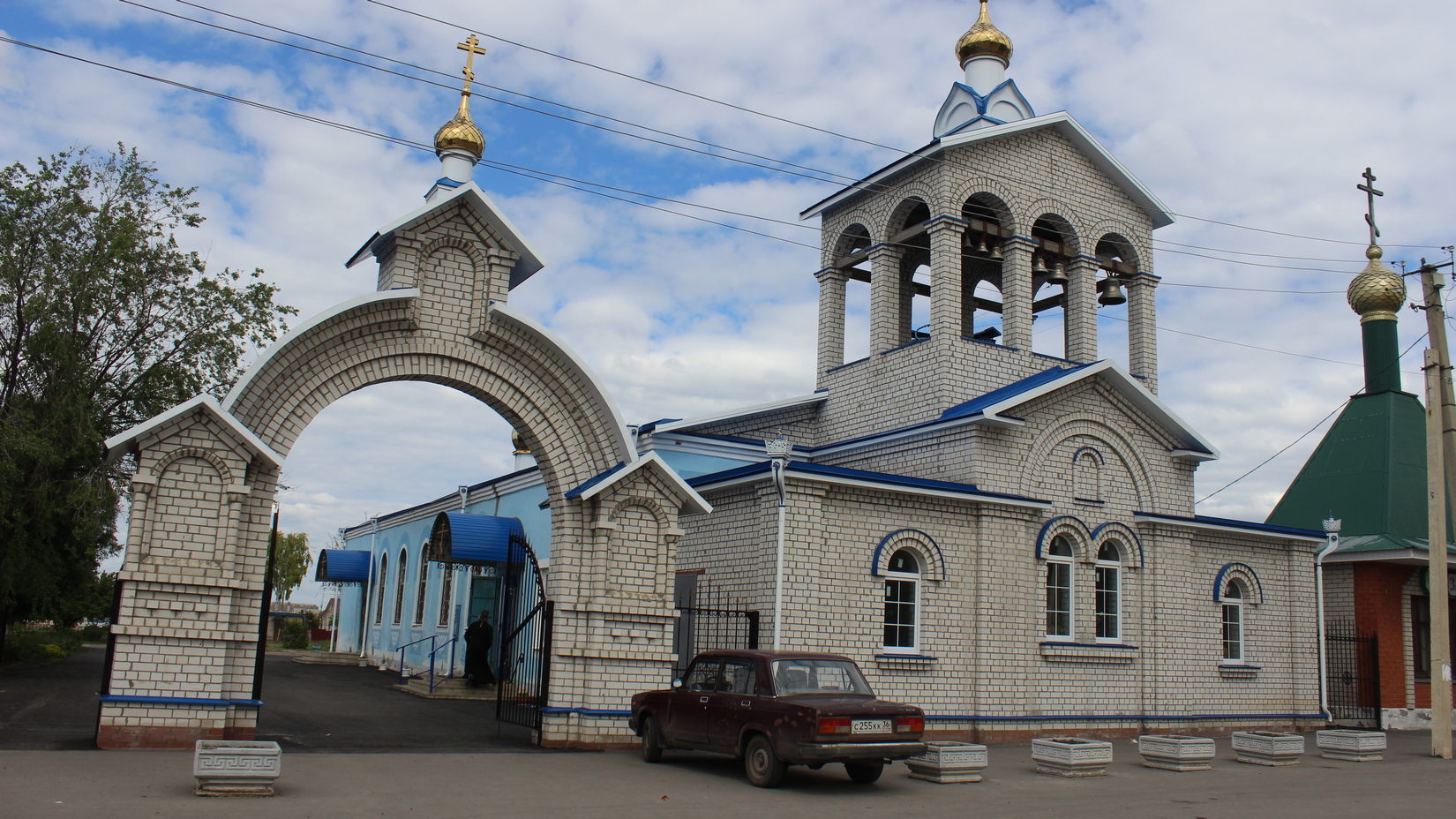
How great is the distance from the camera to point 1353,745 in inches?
549

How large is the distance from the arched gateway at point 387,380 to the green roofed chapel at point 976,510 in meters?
0.09

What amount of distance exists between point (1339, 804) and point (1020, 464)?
648cm

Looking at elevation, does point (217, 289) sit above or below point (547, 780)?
above

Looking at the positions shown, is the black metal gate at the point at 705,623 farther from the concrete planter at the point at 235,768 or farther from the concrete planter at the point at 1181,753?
the concrete planter at the point at 235,768

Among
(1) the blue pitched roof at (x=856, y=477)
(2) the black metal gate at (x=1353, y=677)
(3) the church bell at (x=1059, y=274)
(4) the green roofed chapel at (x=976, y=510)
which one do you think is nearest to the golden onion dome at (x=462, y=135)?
(4) the green roofed chapel at (x=976, y=510)

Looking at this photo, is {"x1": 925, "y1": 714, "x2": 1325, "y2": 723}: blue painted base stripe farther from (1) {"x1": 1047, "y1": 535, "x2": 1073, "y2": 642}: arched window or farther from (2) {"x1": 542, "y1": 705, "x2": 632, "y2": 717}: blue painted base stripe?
(2) {"x1": 542, "y1": 705, "x2": 632, "y2": 717}: blue painted base stripe

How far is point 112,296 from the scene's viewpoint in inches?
763

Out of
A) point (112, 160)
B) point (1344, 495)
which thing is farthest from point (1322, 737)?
point (112, 160)

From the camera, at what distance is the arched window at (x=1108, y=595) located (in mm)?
16375

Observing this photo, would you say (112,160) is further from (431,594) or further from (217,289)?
(431,594)

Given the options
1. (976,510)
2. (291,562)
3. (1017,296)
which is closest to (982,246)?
(1017,296)

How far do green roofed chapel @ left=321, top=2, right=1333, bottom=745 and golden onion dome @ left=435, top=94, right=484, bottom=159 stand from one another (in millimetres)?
3765

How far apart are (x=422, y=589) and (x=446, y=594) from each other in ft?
7.61

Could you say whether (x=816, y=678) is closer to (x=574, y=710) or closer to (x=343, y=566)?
(x=574, y=710)
